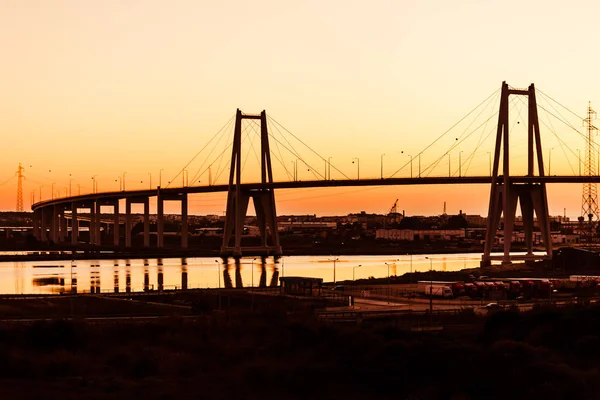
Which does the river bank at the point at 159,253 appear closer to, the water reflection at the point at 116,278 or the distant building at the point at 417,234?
the water reflection at the point at 116,278

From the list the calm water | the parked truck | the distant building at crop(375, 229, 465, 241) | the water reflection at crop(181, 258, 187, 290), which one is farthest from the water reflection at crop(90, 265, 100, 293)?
the distant building at crop(375, 229, 465, 241)

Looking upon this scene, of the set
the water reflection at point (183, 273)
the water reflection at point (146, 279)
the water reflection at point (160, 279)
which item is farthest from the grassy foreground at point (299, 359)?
the water reflection at point (183, 273)

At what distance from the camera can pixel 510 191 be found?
46.7 m

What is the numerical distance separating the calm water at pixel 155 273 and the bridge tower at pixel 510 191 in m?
5.02

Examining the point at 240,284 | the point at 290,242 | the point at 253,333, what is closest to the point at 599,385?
the point at 253,333

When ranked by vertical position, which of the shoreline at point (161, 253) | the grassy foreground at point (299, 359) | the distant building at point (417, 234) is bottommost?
the grassy foreground at point (299, 359)

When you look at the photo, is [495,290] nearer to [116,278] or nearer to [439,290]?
[439,290]

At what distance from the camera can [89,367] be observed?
19547 mm

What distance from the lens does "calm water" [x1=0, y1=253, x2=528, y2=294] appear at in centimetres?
3966

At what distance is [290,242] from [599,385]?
80.3 meters

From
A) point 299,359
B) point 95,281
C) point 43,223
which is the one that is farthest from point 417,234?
point 299,359

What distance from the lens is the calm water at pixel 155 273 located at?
3966 cm

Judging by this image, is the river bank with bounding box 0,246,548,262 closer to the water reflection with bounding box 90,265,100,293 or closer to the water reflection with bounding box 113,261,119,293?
the water reflection with bounding box 113,261,119,293

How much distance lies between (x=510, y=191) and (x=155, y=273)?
16.5m
